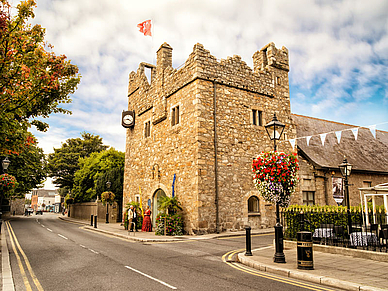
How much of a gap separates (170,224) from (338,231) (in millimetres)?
8429

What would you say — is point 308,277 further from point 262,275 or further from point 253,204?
point 253,204

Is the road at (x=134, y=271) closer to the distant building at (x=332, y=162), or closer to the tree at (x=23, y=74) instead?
the tree at (x=23, y=74)

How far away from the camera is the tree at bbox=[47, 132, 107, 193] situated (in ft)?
138

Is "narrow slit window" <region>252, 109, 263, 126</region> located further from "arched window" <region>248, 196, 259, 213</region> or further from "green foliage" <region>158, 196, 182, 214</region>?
"green foliage" <region>158, 196, 182, 214</region>

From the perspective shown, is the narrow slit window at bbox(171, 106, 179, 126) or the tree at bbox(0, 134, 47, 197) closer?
the narrow slit window at bbox(171, 106, 179, 126)

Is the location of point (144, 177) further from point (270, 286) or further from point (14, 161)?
point (14, 161)

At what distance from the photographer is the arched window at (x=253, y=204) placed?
1728cm

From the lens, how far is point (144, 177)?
69.5 ft

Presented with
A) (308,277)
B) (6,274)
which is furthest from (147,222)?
(308,277)

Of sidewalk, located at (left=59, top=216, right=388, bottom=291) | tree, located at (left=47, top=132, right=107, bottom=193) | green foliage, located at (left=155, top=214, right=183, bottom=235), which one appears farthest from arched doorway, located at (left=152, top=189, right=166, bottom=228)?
tree, located at (left=47, top=132, right=107, bottom=193)

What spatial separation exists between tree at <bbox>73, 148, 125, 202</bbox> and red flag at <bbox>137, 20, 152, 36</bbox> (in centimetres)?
1470

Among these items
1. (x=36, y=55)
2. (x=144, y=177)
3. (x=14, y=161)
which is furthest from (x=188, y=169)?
(x=14, y=161)

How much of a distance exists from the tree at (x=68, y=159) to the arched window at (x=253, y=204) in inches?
1249

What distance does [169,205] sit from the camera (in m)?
15.5
